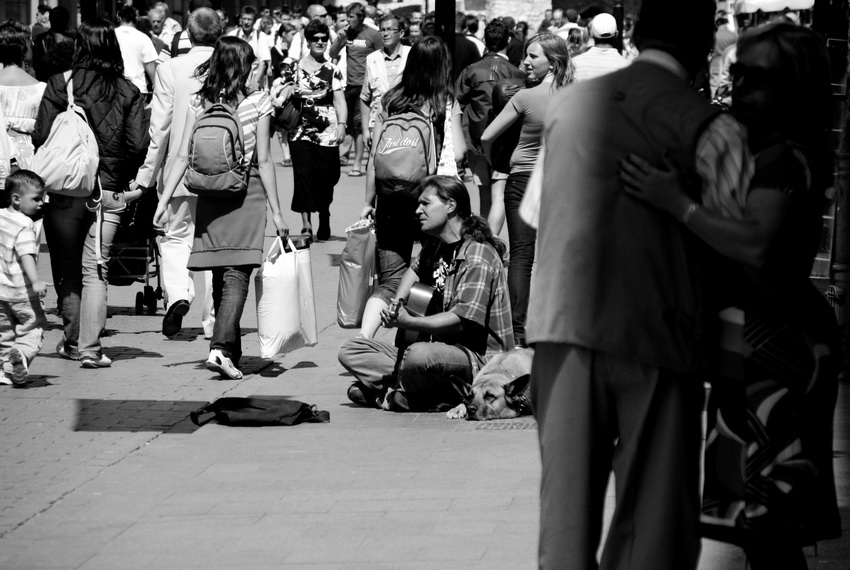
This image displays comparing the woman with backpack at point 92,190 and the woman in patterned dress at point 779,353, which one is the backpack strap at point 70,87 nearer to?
the woman with backpack at point 92,190

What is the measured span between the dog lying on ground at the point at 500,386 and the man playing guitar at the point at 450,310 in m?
0.09

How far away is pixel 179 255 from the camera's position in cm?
979

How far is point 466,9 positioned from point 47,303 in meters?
37.3

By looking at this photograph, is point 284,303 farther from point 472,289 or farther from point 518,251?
point 518,251

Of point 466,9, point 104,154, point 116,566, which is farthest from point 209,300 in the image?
point 466,9

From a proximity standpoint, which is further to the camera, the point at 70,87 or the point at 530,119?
the point at 70,87

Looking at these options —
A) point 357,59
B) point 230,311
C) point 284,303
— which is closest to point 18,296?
point 230,311

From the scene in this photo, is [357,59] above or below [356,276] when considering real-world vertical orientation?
above

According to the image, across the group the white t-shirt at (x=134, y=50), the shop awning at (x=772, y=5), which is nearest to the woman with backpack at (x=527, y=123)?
the white t-shirt at (x=134, y=50)

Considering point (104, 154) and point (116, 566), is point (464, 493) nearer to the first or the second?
point (116, 566)

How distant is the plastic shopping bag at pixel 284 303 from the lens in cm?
826

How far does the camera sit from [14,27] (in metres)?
9.33

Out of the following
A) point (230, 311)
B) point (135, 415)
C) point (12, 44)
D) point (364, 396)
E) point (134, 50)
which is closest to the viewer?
point (135, 415)

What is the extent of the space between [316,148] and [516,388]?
7419mm
